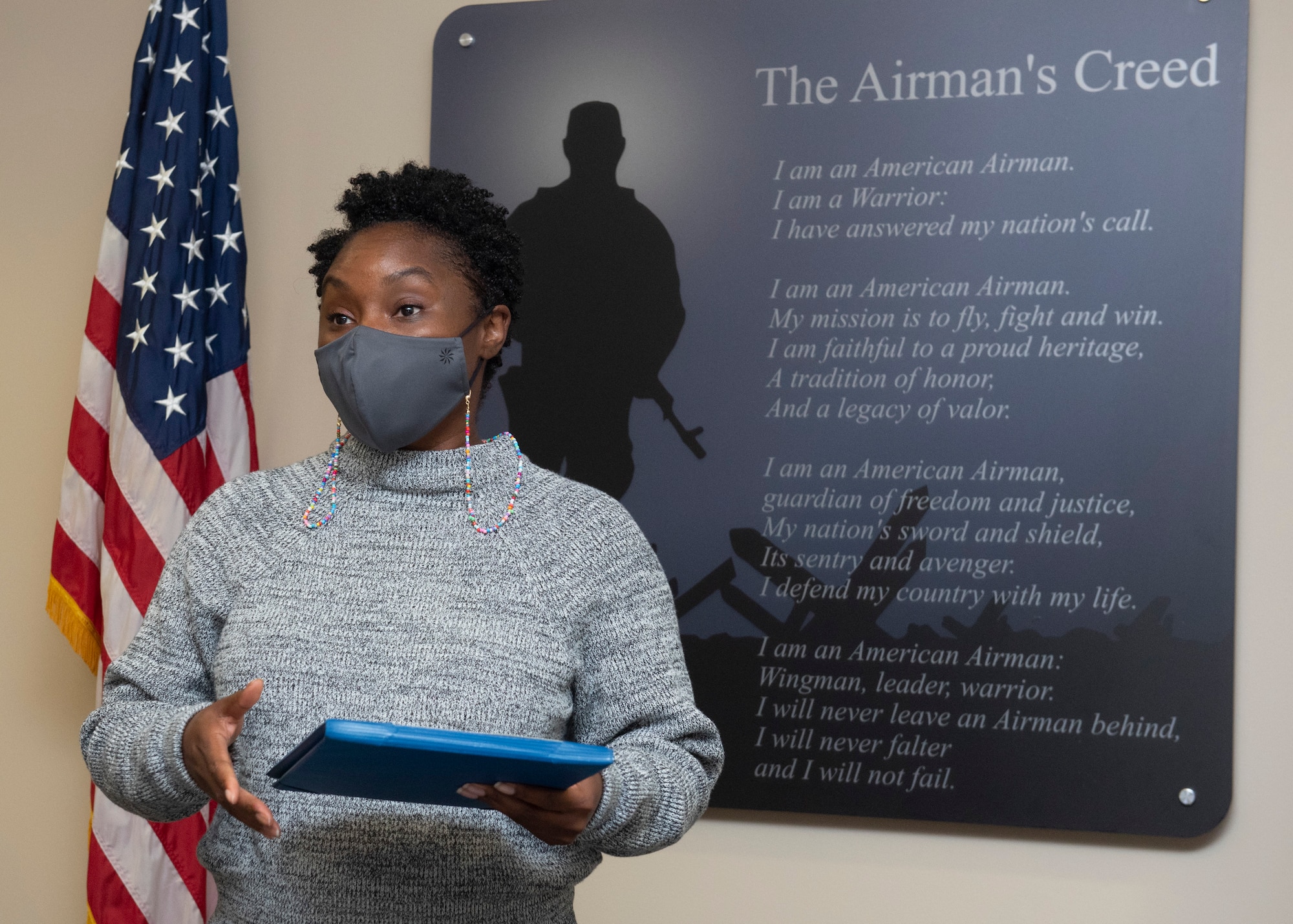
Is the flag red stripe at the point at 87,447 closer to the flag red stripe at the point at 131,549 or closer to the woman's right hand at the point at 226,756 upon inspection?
the flag red stripe at the point at 131,549

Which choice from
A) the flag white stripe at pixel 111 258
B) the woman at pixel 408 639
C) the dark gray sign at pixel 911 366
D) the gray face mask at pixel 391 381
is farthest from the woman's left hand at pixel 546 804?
the flag white stripe at pixel 111 258

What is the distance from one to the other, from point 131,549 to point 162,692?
103cm

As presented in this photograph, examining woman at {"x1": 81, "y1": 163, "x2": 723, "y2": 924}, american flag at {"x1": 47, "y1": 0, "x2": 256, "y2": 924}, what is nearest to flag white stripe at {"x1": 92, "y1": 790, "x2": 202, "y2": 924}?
american flag at {"x1": 47, "y1": 0, "x2": 256, "y2": 924}

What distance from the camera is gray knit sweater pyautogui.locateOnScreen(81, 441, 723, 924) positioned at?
1.01 metres

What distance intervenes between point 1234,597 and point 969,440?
482 mm

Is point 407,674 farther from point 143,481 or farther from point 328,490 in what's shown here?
point 143,481

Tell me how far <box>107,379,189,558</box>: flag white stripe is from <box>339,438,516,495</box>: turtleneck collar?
0.98 meters

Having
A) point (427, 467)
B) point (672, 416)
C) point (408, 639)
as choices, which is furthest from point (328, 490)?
point (672, 416)

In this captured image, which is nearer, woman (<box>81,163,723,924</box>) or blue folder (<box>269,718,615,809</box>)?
blue folder (<box>269,718,615,809</box>)

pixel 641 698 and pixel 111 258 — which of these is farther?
pixel 111 258

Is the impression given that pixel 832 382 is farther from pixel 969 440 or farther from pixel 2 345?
pixel 2 345

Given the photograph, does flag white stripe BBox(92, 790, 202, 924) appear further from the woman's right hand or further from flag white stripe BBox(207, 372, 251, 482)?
the woman's right hand

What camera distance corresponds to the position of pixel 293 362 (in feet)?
7.05

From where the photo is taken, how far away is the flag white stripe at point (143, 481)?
1.99 m
